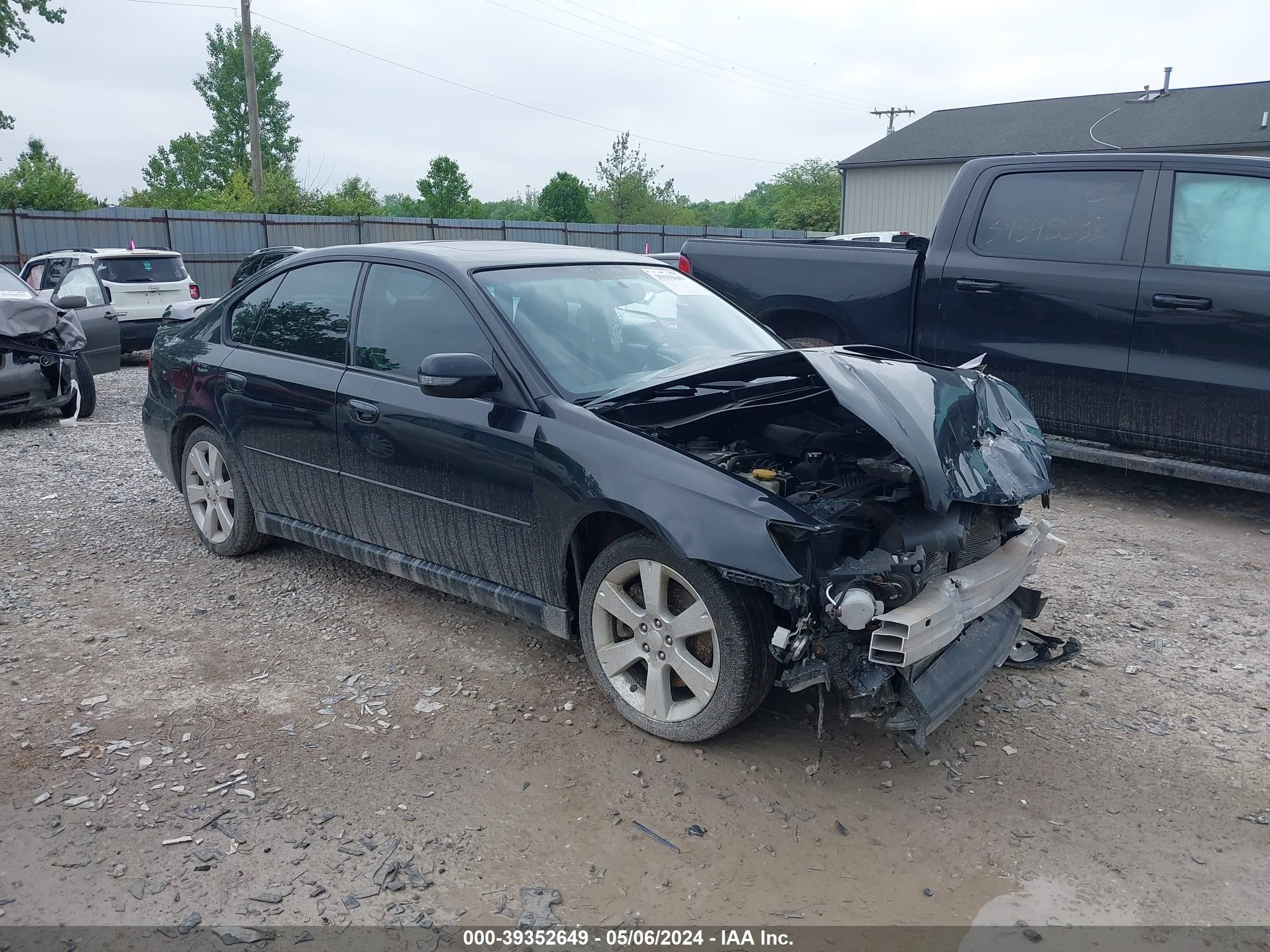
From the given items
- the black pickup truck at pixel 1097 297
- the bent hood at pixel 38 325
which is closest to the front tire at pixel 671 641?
the black pickup truck at pixel 1097 297

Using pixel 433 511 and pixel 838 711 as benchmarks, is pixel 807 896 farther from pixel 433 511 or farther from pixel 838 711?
pixel 433 511

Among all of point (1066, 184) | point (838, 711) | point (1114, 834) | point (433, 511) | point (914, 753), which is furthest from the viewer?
point (1066, 184)

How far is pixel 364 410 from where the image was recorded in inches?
169

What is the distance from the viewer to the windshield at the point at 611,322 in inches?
156

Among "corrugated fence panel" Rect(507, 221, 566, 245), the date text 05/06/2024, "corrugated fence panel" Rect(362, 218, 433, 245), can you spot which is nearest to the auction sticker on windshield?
the date text 05/06/2024

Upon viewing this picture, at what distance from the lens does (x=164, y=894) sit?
2750mm

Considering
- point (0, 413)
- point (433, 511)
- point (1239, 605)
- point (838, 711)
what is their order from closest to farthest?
point (838, 711) → point (433, 511) → point (1239, 605) → point (0, 413)

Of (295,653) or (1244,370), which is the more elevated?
(1244,370)

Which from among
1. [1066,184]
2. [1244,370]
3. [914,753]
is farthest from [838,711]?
[1066,184]

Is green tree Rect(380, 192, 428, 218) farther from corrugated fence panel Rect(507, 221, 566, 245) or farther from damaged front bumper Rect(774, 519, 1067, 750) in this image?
damaged front bumper Rect(774, 519, 1067, 750)

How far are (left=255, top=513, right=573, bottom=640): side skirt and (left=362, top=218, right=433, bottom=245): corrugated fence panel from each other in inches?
869

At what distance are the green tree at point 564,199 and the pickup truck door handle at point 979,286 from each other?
35260 mm

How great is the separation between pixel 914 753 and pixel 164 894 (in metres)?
2.42

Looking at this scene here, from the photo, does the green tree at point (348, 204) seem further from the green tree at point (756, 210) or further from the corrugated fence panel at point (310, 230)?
the green tree at point (756, 210)
